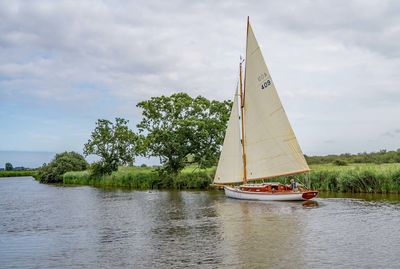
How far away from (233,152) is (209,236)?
2267cm

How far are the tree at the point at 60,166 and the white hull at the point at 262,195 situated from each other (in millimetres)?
69517

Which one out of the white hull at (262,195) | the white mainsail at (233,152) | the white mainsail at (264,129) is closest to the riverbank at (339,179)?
Result: the white mainsail at (264,129)

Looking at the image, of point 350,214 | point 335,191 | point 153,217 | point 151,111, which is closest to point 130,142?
point 151,111

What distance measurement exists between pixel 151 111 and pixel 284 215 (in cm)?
3915

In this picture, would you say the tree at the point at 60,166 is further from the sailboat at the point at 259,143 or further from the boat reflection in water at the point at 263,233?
the boat reflection in water at the point at 263,233

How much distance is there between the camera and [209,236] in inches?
1035

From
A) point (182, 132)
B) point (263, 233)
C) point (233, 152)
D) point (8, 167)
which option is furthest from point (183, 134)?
point (8, 167)

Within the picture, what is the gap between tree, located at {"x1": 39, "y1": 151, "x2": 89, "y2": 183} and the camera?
4250 inches

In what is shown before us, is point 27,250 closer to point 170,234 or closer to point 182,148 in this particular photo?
point 170,234

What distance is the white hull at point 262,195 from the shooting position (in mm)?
42672

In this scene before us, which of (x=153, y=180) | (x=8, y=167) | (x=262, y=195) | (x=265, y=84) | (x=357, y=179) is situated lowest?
(x=262, y=195)

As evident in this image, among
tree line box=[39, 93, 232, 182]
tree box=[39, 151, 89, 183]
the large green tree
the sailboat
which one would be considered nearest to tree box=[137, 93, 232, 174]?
tree line box=[39, 93, 232, 182]

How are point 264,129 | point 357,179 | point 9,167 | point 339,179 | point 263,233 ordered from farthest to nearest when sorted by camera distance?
point 9,167 < point 339,179 < point 357,179 < point 264,129 < point 263,233

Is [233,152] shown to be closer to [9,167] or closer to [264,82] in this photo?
[264,82]
